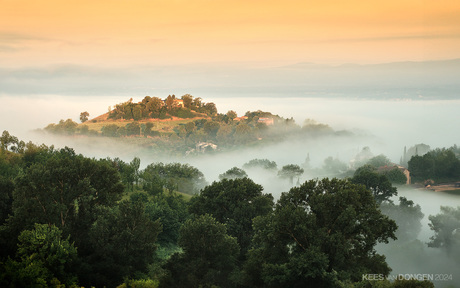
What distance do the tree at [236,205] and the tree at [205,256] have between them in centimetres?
788

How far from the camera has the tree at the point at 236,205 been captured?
4325 cm

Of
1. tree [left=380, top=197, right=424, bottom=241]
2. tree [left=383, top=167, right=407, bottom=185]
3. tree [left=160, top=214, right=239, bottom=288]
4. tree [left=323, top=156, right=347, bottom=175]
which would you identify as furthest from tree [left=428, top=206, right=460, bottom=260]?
tree [left=323, top=156, right=347, bottom=175]

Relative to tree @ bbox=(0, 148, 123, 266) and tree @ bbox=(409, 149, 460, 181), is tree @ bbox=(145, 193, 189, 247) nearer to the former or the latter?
tree @ bbox=(0, 148, 123, 266)

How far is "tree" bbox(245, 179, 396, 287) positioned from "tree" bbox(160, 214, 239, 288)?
1.93m

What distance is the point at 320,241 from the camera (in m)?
31.5

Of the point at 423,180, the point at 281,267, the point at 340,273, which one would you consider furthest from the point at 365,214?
the point at 423,180

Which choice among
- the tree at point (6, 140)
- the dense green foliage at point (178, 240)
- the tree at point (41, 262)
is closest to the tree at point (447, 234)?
the dense green foliage at point (178, 240)

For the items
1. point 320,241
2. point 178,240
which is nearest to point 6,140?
point 178,240

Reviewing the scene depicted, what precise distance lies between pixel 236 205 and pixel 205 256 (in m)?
13.0

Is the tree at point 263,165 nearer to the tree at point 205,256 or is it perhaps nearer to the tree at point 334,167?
the tree at point 334,167

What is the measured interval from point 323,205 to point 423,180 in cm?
8158

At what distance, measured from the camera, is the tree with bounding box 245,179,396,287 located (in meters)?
30.0

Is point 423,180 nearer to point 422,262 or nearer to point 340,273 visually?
point 422,262

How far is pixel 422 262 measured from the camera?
203 feet
